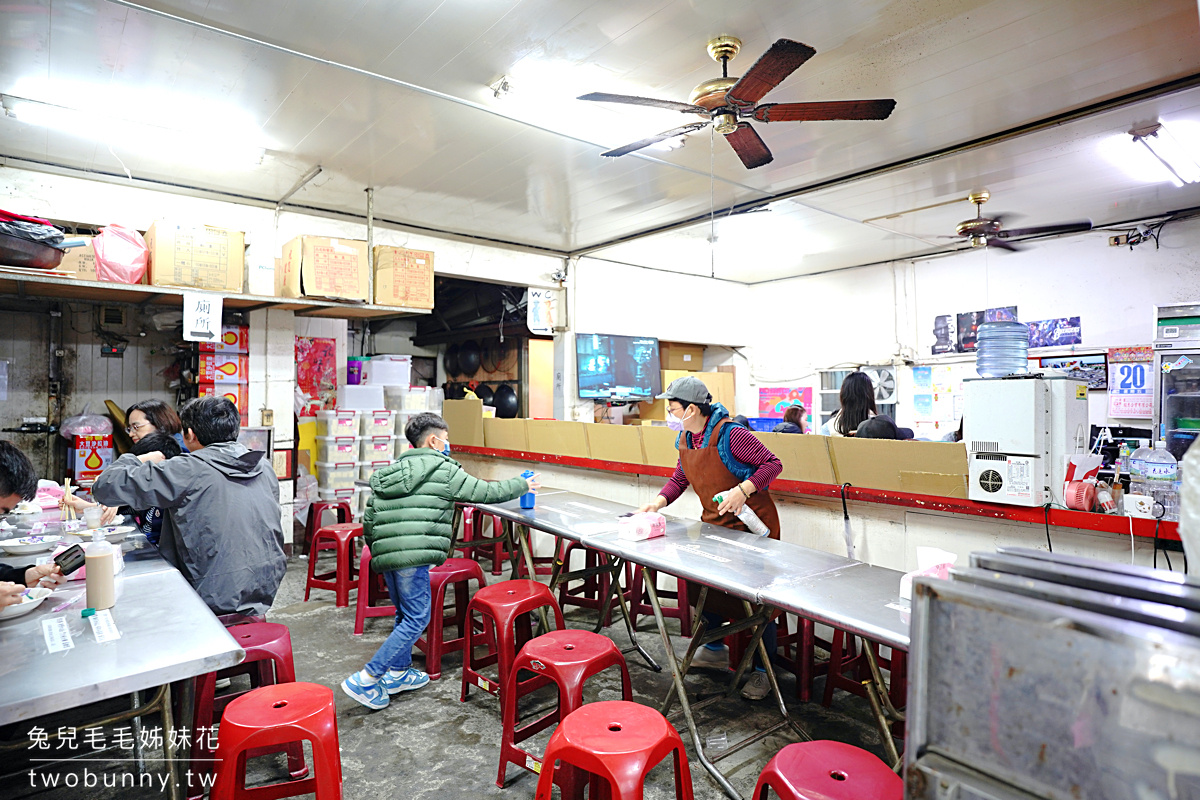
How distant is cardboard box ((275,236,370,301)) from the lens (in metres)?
5.29

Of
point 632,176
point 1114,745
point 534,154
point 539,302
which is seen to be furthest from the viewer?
point 539,302

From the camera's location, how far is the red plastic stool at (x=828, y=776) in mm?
1495

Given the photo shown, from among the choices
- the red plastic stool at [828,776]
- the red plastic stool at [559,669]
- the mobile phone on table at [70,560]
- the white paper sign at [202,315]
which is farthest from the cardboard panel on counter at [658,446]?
the white paper sign at [202,315]

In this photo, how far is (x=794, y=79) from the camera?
3.71 metres

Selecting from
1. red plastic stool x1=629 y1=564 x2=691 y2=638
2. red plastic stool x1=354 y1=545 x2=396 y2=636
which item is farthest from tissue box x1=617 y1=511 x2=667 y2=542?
red plastic stool x1=354 y1=545 x2=396 y2=636

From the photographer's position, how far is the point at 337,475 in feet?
21.3

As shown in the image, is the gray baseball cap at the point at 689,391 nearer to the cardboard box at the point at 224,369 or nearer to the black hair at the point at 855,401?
the black hair at the point at 855,401

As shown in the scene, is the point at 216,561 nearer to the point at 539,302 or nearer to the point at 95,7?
the point at 95,7

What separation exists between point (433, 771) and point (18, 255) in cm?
313

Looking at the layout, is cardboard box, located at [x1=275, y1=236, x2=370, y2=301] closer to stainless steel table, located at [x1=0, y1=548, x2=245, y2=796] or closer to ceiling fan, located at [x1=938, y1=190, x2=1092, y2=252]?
stainless steel table, located at [x1=0, y1=548, x2=245, y2=796]

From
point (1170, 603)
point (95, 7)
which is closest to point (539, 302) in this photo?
point (95, 7)

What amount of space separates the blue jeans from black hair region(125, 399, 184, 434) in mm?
1869

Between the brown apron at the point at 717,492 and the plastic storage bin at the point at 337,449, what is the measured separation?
435 centimetres

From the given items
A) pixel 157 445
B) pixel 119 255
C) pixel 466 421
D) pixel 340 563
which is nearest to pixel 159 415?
pixel 157 445
